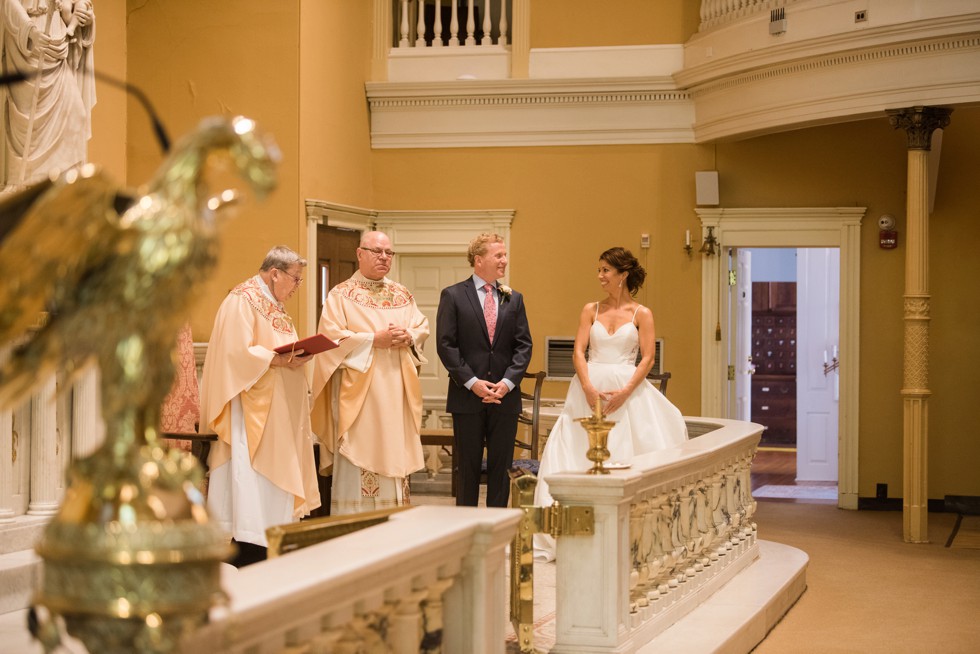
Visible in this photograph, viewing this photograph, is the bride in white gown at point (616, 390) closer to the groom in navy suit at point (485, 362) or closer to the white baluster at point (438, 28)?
the groom in navy suit at point (485, 362)

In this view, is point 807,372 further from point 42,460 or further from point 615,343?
point 42,460

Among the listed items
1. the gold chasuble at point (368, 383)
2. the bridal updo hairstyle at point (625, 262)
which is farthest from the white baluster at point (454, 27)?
the gold chasuble at point (368, 383)

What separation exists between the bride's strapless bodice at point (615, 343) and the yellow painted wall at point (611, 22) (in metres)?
5.23

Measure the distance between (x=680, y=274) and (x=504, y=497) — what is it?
543cm

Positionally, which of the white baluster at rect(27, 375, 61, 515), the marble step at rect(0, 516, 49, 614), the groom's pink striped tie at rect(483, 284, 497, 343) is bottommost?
the marble step at rect(0, 516, 49, 614)

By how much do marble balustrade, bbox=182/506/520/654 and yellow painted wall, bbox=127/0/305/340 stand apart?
7.11 m

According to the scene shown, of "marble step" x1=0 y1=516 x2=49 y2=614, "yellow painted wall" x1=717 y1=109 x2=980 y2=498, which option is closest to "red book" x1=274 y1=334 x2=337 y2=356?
"marble step" x1=0 y1=516 x2=49 y2=614

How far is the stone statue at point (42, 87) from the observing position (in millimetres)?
6020

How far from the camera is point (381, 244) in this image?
6.65 m

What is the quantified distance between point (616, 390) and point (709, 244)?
15.5 feet

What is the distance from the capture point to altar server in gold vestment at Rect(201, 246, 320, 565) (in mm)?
6164

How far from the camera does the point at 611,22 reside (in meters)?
11.6

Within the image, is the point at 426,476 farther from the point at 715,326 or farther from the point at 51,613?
the point at 51,613

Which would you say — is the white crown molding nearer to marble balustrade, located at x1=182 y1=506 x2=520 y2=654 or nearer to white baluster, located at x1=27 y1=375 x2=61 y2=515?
white baluster, located at x1=27 y1=375 x2=61 y2=515
